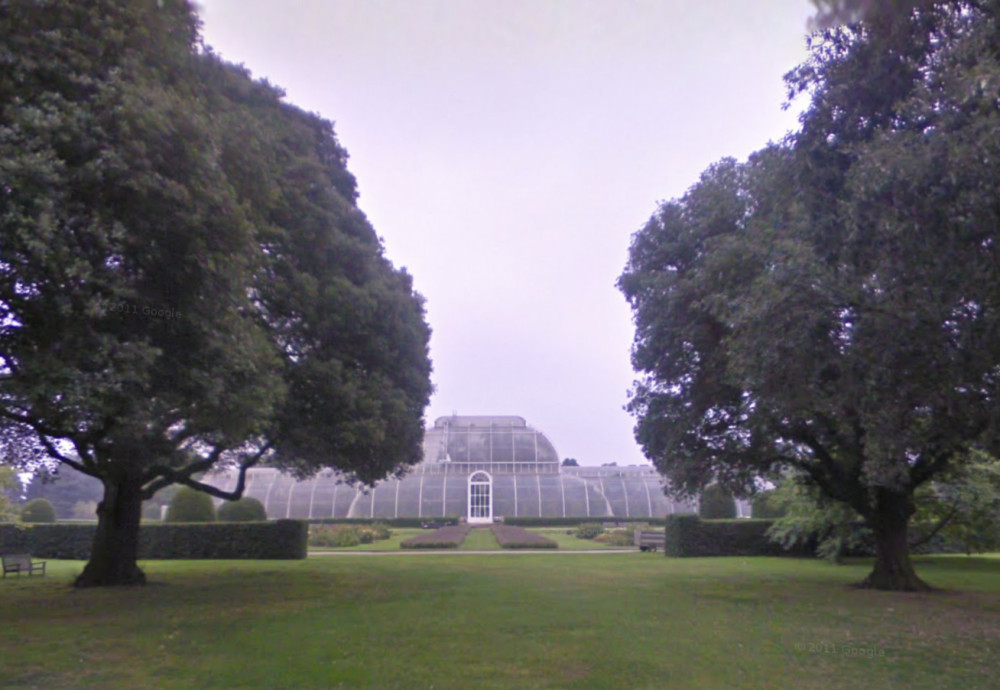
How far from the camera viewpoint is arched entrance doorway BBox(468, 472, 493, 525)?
195 ft

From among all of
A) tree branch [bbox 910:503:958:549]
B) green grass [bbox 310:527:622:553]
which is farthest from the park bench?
tree branch [bbox 910:503:958:549]

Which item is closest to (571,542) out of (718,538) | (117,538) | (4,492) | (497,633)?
(718,538)

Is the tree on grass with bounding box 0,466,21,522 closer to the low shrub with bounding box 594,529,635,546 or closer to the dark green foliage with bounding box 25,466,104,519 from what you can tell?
the low shrub with bounding box 594,529,635,546

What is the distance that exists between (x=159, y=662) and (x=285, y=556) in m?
21.7

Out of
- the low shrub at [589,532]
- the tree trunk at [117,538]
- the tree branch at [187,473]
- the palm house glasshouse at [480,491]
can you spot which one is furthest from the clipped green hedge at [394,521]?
the tree trunk at [117,538]

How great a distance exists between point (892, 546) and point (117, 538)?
19.6 meters

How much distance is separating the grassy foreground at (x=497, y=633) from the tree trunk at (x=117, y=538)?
90cm

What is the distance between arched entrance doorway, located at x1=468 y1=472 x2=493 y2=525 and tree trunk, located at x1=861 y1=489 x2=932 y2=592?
42.3m

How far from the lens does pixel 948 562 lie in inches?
1107

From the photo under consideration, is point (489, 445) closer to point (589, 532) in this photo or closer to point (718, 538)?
point (589, 532)

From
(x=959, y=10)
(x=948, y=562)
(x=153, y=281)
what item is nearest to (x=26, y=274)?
(x=153, y=281)

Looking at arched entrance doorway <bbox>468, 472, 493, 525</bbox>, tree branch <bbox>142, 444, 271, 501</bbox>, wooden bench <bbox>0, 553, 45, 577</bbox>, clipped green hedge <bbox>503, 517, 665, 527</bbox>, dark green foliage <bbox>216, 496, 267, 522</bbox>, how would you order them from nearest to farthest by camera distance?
tree branch <bbox>142, 444, 271, 501</bbox>, wooden bench <bbox>0, 553, 45, 577</bbox>, dark green foliage <bbox>216, 496, 267, 522</bbox>, clipped green hedge <bbox>503, 517, 665, 527</bbox>, arched entrance doorway <bbox>468, 472, 493, 525</bbox>

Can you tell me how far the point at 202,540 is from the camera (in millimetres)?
30703

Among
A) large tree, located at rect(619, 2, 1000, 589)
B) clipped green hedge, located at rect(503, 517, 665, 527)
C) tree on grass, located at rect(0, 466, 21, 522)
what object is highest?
large tree, located at rect(619, 2, 1000, 589)
